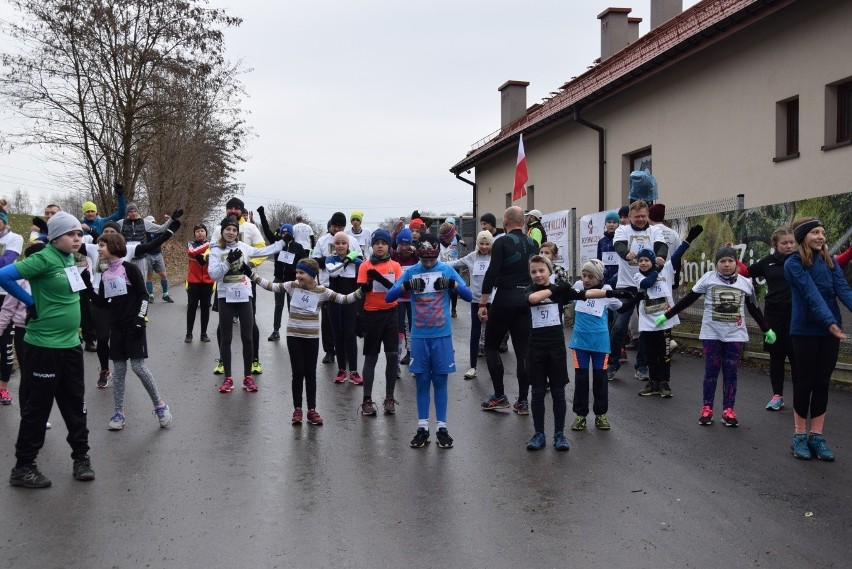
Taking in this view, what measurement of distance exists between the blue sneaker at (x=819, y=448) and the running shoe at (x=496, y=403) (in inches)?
119

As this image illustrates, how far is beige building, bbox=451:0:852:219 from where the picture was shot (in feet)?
47.5

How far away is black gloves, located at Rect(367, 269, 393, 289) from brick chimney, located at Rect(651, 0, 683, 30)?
70.9ft

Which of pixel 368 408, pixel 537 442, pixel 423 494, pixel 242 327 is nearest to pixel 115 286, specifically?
pixel 242 327

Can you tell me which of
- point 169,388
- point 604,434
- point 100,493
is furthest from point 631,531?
point 169,388

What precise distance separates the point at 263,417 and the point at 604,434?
3360 millimetres

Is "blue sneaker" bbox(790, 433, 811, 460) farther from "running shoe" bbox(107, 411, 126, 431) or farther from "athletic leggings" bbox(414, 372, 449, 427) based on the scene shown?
"running shoe" bbox(107, 411, 126, 431)

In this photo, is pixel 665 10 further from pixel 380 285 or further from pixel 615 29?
pixel 380 285

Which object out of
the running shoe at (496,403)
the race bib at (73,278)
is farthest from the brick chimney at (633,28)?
the race bib at (73,278)

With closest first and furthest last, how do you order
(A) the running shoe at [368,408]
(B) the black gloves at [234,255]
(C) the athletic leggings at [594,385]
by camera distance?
(C) the athletic leggings at [594,385] → (A) the running shoe at [368,408] → (B) the black gloves at [234,255]

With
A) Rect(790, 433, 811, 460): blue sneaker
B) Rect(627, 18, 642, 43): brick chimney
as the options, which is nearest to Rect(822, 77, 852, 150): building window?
Rect(790, 433, 811, 460): blue sneaker

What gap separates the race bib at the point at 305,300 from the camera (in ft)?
26.3

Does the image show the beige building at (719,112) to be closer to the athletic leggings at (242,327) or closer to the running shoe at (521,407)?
the running shoe at (521,407)

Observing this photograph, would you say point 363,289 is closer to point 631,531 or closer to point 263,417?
point 263,417

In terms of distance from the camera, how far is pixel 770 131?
1598 cm
